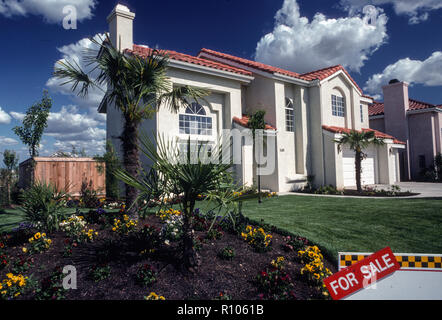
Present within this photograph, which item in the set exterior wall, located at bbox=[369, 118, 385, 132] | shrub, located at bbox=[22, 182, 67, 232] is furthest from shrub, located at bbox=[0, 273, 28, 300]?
exterior wall, located at bbox=[369, 118, 385, 132]

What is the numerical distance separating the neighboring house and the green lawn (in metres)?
4.36

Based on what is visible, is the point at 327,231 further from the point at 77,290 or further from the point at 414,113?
the point at 414,113

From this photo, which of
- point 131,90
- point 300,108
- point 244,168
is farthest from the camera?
point 300,108

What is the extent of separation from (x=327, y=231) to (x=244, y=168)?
686cm

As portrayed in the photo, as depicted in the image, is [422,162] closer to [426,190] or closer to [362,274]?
[426,190]

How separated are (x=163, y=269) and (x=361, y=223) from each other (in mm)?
5783

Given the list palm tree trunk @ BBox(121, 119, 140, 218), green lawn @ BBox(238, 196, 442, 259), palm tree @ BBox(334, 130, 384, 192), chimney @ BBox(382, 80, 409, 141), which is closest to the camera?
green lawn @ BBox(238, 196, 442, 259)

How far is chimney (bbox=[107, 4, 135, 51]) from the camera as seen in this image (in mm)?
11898

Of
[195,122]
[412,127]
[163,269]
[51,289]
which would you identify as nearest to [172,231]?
[163,269]

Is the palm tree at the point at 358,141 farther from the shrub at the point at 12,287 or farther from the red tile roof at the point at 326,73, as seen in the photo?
the shrub at the point at 12,287

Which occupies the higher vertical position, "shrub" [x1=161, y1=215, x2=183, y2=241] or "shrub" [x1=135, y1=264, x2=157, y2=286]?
"shrub" [x1=161, y1=215, x2=183, y2=241]

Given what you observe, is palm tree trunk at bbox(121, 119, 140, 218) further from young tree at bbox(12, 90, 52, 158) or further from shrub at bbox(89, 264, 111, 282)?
young tree at bbox(12, 90, 52, 158)

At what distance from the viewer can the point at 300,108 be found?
50.7 ft
